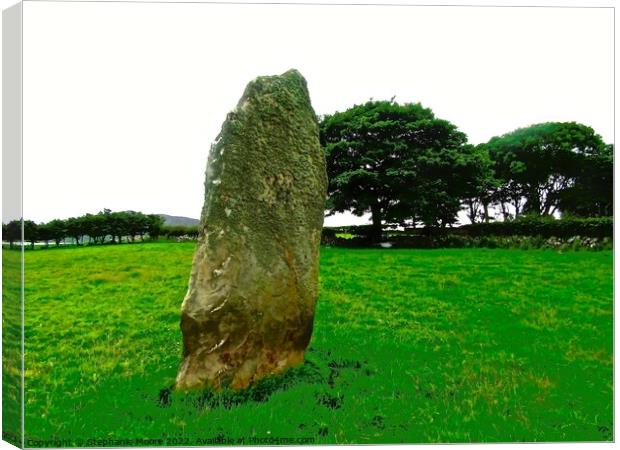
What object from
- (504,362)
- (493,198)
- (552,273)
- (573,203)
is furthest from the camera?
(493,198)

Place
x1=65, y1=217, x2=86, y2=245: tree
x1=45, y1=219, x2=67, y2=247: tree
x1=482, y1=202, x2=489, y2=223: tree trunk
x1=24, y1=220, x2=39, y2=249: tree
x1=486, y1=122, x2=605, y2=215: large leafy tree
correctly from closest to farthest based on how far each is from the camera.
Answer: x1=24, y1=220, x2=39, y2=249: tree → x1=45, y1=219, x2=67, y2=247: tree → x1=65, y1=217, x2=86, y2=245: tree → x1=486, y1=122, x2=605, y2=215: large leafy tree → x1=482, y1=202, x2=489, y2=223: tree trunk

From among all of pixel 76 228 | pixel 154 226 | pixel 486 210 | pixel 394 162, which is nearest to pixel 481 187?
pixel 486 210

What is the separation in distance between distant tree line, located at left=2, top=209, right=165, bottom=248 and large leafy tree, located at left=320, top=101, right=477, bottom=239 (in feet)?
23.2

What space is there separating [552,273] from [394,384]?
17.4 ft

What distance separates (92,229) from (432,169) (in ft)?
38.5

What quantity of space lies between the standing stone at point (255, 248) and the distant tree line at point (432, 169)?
556cm

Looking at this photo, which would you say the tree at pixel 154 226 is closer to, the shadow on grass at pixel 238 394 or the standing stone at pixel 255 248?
the standing stone at pixel 255 248

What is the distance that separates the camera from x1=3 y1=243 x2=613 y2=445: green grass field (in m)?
4.98

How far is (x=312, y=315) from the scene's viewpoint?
582 centimetres

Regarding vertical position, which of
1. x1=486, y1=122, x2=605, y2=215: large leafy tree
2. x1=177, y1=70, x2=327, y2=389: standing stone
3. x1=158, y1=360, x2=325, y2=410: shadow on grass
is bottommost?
x1=158, y1=360, x2=325, y2=410: shadow on grass

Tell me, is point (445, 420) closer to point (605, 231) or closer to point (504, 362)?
point (504, 362)

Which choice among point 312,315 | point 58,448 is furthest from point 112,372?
point 312,315

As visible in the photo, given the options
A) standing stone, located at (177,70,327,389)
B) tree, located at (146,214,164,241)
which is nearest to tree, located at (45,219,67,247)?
tree, located at (146,214,164,241)

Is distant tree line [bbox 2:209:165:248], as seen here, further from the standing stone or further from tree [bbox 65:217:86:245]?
the standing stone
